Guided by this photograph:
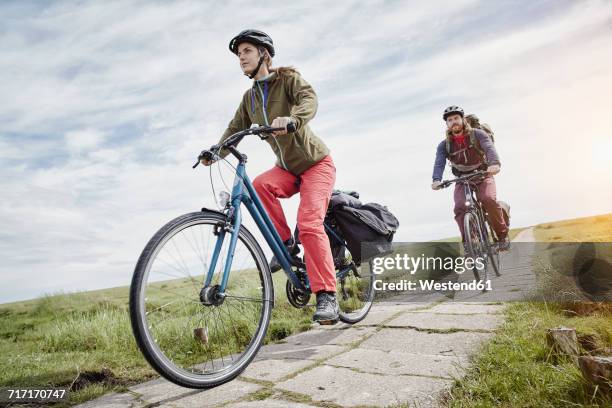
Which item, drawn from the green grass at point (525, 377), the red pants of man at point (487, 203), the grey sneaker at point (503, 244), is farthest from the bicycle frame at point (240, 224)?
the grey sneaker at point (503, 244)

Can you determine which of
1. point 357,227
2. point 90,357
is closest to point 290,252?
point 357,227

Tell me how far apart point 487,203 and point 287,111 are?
3983 mm

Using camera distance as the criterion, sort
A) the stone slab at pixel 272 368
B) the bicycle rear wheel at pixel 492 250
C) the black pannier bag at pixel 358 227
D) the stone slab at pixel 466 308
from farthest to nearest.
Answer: the bicycle rear wheel at pixel 492 250, the stone slab at pixel 466 308, the black pannier bag at pixel 358 227, the stone slab at pixel 272 368

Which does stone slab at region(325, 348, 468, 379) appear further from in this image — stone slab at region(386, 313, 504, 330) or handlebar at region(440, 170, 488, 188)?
handlebar at region(440, 170, 488, 188)

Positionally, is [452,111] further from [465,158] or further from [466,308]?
[466,308]

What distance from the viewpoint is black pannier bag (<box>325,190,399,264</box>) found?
12.6 ft

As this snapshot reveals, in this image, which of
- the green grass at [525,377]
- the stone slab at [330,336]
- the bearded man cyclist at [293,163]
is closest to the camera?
the green grass at [525,377]

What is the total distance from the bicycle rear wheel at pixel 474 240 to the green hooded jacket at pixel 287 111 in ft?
10.4

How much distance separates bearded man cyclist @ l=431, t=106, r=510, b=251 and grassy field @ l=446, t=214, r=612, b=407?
287 cm

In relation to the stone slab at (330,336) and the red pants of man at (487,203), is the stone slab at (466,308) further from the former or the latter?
the red pants of man at (487,203)

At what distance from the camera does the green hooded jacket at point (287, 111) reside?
333 cm

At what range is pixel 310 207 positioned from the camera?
329 centimetres

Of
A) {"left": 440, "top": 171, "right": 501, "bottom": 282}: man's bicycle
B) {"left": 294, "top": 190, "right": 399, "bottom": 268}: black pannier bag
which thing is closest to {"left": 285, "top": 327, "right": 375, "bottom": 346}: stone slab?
{"left": 294, "top": 190, "right": 399, "bottom": 268}: black pannier bag

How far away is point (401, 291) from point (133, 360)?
3.70 meters
